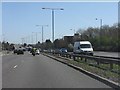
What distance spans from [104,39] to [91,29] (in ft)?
131

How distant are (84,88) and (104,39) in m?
95.0

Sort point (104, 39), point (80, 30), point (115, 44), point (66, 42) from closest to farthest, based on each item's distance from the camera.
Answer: point (115, 44), point (104, 39), point (66, 42), point (80, 30)

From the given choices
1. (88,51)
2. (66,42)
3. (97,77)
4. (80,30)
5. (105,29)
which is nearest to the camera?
(97,77)

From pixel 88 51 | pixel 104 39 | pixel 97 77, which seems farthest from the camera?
pixel 104 39

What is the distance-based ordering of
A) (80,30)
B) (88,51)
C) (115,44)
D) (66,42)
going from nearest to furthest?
(88,51), (115,44), (66,42), (80,30)

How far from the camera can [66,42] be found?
146m

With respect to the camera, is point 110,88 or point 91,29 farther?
point 91,29

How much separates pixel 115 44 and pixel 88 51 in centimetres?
4067

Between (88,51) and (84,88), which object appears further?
(88,51)

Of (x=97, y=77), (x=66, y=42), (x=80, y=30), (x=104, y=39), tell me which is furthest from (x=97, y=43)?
(x=97, y=77)

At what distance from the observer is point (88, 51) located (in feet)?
172

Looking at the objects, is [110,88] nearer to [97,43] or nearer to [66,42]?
[97,43]

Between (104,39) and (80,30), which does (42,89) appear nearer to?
(104,39)

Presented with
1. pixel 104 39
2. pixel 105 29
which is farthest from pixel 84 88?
pixel 105 29
